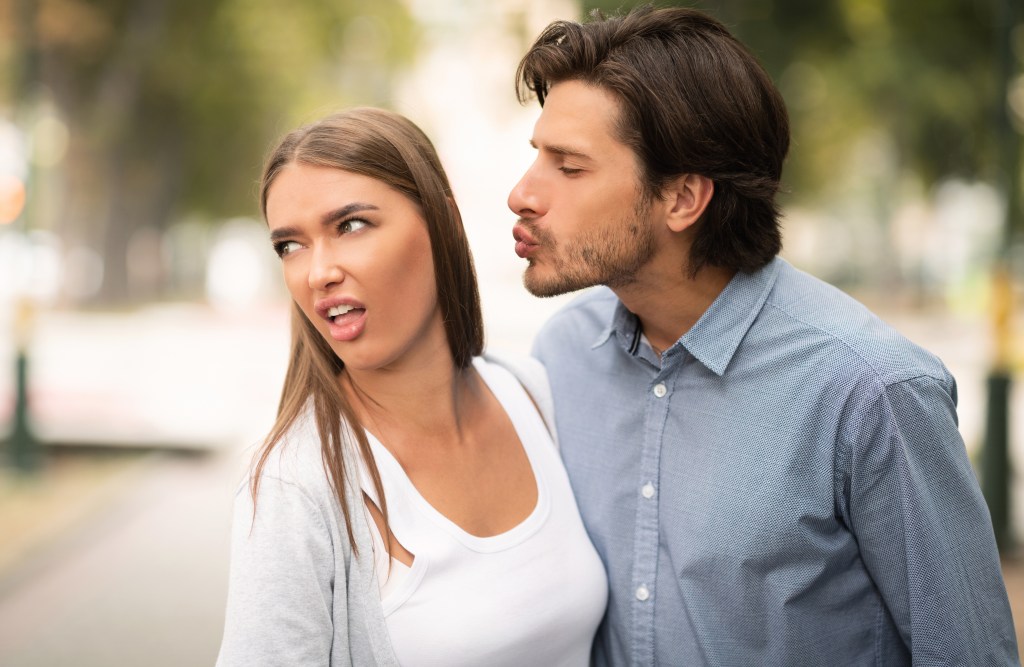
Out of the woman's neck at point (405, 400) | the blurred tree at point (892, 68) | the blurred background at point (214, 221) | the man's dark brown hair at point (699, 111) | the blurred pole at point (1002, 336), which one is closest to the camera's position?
the woman's neck at point (405, 400)

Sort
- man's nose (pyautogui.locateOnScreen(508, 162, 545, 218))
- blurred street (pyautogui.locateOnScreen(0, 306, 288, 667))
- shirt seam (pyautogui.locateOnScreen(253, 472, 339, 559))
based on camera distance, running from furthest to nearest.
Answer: blurred street (pyautogui.locateOnScreen(0, 306, 288, 667)) → man's nose (pyautogui.locateOnScreen(508, 162, 545, 218)) → shirt seam (pyautogui.locateOnScreen(253, 472, 339, 559))

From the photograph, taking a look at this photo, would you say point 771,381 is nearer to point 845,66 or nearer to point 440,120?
point 845,66

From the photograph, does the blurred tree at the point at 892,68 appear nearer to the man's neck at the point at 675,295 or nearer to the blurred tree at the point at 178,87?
the man's neck at the point at 675,295

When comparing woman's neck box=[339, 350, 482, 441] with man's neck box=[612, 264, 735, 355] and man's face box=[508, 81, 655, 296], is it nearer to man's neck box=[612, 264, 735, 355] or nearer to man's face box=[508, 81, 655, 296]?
man's face box=[508, 81, 655, 296]

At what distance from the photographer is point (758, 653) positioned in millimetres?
2588

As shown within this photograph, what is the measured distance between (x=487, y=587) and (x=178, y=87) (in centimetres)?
2552

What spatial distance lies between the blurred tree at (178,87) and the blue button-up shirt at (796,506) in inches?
579

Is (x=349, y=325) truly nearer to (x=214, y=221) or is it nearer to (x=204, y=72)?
(x=204, y=72)

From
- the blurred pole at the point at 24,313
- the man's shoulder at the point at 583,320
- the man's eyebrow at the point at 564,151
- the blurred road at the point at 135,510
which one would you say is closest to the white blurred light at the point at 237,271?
the blurred road at the point at 135,510

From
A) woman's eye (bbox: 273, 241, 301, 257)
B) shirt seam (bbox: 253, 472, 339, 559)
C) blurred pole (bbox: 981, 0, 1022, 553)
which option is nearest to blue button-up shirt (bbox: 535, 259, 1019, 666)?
shirt seam (bbox: 253, 472, 339, 559)

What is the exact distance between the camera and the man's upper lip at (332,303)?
8.22ft

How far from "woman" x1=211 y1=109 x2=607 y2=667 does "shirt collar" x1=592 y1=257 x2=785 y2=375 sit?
0.57 m

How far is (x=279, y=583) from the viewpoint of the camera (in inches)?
88.7

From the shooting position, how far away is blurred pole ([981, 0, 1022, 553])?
7383 mm
